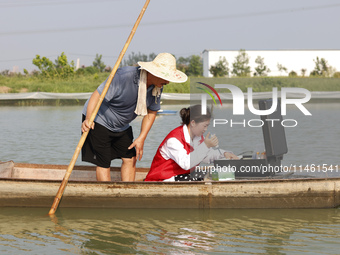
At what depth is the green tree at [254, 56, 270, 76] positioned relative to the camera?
5903cm

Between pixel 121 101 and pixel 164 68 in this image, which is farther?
pixel 121 101

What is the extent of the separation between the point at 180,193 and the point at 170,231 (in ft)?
2.26

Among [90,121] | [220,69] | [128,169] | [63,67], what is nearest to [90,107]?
[90,121]

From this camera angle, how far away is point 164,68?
633 cm

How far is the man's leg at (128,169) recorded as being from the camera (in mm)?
7051

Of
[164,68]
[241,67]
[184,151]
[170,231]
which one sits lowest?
[170,231]

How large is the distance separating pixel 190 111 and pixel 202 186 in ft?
3.34

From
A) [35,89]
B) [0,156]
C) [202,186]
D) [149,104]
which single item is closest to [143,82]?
[149,104]

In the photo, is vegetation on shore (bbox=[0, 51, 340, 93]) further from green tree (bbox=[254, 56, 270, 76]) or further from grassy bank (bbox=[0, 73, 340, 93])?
green tree (bbox=[254, 56, 270, 76])

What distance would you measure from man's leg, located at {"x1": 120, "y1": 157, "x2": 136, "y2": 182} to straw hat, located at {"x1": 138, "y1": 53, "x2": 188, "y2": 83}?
1.28 metres

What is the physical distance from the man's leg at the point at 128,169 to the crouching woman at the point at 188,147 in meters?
0.40

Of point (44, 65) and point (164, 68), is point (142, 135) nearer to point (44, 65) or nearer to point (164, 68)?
point (164, 68)

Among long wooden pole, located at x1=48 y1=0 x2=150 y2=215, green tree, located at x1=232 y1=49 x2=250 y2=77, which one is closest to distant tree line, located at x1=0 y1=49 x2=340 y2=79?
green tree, located at x1=232 y1=49 x2=250 y2=77

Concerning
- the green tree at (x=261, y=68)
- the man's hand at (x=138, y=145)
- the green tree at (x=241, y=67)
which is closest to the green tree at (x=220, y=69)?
the green tree at (x=241, y=67)
